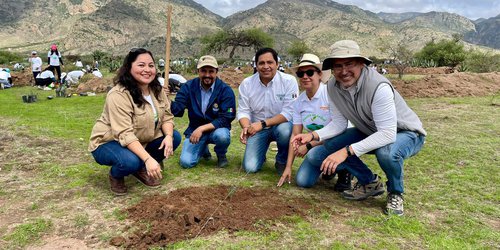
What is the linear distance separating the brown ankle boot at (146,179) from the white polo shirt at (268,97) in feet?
4.11

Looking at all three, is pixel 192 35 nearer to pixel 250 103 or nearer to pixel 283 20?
pixel 283 20

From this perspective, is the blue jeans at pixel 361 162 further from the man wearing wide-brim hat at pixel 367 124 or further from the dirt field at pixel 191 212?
the dirt field at pixel 191 212

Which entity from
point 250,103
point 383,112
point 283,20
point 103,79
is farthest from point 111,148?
point 283,20

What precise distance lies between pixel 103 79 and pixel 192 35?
Answer: 96192 millimetres

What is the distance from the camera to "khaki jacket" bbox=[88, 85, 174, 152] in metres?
3.49

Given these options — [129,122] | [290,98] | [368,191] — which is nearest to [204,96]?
[290,98]

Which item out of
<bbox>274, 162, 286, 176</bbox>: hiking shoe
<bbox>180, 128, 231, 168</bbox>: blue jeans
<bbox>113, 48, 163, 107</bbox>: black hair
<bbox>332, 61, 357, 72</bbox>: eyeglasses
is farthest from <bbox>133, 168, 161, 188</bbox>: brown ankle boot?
<bbox>332, 61, 357, 72</bbox>: eyeglasses

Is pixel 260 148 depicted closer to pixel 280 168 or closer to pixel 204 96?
pixel 280 168

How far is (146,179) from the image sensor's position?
4.02 metres

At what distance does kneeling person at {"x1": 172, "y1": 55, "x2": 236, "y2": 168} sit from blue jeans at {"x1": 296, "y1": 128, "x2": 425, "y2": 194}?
3.91 ft

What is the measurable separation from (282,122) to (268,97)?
1.13 feet

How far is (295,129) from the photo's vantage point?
418 centimetres

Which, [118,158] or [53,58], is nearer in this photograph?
[118,158]

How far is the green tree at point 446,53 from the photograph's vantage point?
29692mm
